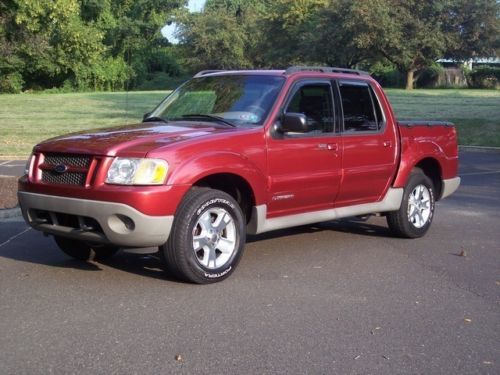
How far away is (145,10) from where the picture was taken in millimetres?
74812

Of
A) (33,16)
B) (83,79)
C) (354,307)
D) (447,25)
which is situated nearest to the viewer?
(354,307)

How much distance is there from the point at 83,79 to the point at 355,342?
6938cm

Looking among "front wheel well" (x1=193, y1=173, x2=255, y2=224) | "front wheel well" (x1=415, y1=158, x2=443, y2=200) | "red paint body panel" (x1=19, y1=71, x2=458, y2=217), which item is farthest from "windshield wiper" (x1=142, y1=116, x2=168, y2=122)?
"front wheel well" (x1=415, y1=158, x2=443, y2=200)

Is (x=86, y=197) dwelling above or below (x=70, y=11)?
below

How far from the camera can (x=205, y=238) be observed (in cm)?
596

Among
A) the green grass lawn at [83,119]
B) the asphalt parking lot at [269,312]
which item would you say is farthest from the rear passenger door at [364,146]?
the green grass lawn at [83,119]

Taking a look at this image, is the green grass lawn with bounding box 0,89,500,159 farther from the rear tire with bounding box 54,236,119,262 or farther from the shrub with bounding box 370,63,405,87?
the shrub with bounding box 370,63,405,87

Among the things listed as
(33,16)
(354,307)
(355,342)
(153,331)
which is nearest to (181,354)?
(153,331)

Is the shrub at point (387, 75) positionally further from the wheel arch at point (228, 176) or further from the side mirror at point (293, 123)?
the wheel arch at point (228, 176)

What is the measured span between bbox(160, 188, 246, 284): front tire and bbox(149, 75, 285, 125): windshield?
0.91 meters

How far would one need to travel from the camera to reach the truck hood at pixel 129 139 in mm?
5668

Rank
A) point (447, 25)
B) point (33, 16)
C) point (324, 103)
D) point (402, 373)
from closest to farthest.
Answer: point (402, 373) → point (324, 103) → point (33, 16) → point (447, 25)

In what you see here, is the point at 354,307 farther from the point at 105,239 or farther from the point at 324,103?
the point at 324,103

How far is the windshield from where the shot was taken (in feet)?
21.6
